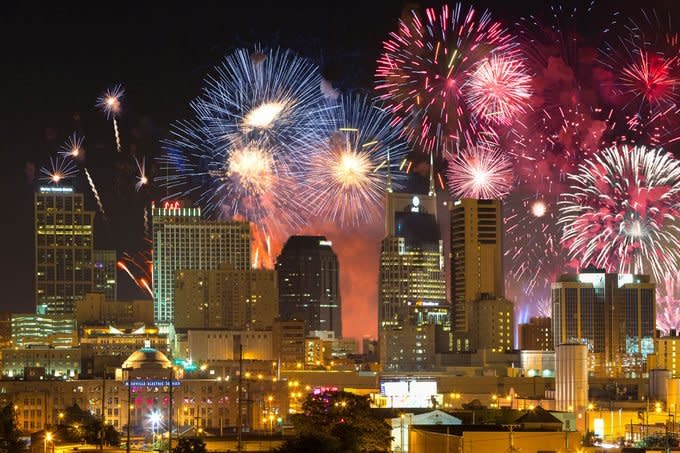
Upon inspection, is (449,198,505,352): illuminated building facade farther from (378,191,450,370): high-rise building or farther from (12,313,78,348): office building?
(12,313,78,348): office building

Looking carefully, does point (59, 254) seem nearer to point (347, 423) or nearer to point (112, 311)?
point (112, 311)

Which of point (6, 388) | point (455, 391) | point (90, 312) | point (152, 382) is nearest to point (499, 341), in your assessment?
point (455, 391)

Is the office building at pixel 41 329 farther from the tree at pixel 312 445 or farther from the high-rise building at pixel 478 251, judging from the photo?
the tree at pixel 312 445

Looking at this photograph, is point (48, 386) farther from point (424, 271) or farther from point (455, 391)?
point (424, 271)

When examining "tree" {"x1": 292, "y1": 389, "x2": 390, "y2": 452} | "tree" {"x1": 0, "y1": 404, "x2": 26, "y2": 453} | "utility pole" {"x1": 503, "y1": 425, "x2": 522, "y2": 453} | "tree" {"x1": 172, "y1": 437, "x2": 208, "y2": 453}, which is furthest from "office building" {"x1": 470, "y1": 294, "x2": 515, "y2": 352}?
"utility pole" {"x1": 503, "y1": 425, "x2": 522, "y2": 453}

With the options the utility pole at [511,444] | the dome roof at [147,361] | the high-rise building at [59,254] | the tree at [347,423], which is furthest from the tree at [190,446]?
the high-rise building at [59,254]

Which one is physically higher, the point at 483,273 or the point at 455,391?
the point at 483,273
